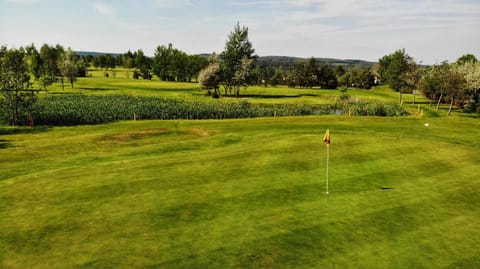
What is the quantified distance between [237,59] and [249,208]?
90818mm

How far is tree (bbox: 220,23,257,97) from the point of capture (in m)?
101

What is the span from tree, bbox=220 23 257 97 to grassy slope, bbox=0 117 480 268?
72.1m

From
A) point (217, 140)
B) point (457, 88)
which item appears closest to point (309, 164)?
point (217, 140)

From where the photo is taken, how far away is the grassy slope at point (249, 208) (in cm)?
1296

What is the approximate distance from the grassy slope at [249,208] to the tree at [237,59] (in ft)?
237

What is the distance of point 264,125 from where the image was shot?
160 feet

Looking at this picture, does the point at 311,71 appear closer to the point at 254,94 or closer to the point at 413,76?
the point at 254,94

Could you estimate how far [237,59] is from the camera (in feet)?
343

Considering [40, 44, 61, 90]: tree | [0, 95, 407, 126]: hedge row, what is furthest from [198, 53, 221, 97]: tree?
[40, 44, 61, 90]: tree

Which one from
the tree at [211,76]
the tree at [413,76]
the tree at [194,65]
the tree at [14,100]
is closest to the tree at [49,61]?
the tree at [194,65]

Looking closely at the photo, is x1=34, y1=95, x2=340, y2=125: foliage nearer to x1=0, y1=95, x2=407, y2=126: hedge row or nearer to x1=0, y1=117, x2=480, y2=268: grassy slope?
x1=0, y1=95, x2=407, y2=126: hedge row

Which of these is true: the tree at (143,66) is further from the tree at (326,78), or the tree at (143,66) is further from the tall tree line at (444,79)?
the tall tree line at (444,79)

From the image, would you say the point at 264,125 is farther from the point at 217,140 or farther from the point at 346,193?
the point at 346,193

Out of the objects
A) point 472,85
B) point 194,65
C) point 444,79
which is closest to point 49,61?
point 194,65
